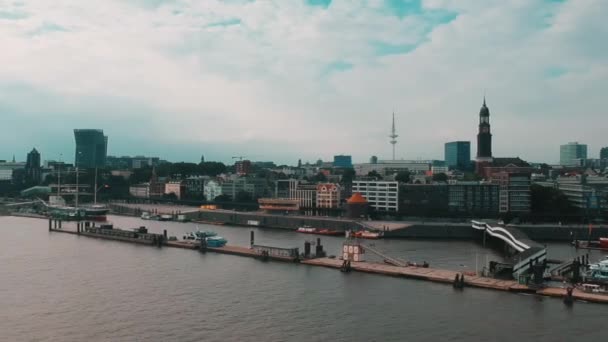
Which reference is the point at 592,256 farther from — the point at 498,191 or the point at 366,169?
the point at 366,169

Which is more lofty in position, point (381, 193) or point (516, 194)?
point (516, 194)

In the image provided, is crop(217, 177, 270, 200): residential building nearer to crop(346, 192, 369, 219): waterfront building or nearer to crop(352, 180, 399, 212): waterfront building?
crop(352, 180, 399, 212): waterfront building

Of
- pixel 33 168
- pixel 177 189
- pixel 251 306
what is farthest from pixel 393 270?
pixel 33 168

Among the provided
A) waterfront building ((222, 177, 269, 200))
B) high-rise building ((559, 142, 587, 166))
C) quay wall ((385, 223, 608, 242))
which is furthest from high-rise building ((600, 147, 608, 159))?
quay wall ((385, 223, 608, 242))

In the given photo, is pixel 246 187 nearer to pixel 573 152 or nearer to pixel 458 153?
pixel 458 153

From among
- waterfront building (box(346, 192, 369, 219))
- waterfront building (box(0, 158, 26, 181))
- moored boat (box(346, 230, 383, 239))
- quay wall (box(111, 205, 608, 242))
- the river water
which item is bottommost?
the river water

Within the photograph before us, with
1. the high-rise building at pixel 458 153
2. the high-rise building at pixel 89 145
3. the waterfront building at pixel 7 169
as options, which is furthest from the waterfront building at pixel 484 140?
the high-rise building at pixel 89 145
